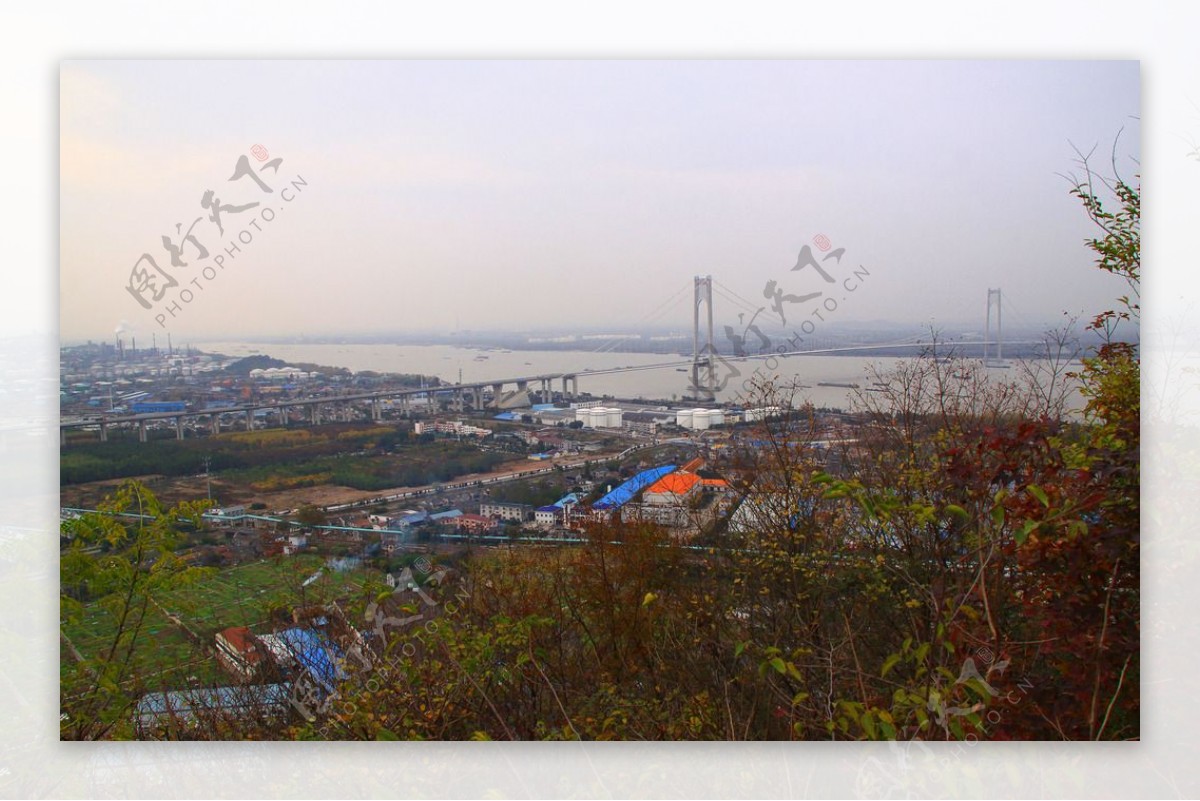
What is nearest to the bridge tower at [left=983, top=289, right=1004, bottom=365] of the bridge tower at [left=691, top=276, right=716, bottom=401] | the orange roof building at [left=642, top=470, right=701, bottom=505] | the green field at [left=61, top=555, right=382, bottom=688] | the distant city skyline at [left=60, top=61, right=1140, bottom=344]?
the distant city skyline at [left=60, top=61, right=1140, bottom=344]

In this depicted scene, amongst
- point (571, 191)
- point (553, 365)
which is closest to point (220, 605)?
point (553, 365)

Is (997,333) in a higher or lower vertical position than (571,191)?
lower

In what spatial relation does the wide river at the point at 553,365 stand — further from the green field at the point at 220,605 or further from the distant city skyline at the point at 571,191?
the green field at the point at 220,605

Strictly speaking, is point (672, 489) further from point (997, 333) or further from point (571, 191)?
point (997, 333)

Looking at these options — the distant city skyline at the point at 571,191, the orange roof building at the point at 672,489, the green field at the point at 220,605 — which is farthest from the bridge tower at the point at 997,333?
the green field at the point at 220,605

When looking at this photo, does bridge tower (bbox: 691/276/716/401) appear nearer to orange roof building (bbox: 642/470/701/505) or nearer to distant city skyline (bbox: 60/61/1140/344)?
distant city skyline (bbox: 60/61/1140/344)

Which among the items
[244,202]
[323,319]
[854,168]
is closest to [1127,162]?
[854,168]
